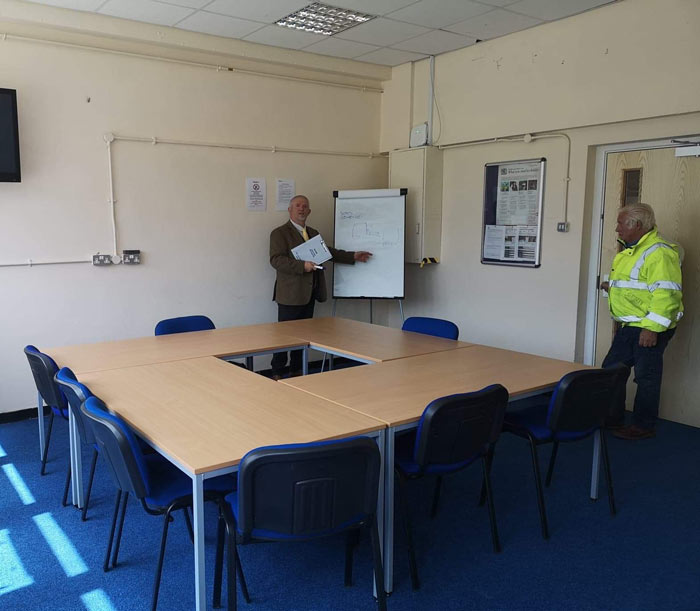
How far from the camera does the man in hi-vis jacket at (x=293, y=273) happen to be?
551 cm

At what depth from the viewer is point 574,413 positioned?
119 inches

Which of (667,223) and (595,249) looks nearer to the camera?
(667,223)

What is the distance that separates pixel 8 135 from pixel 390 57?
3455 mm

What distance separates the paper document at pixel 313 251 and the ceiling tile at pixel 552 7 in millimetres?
2437

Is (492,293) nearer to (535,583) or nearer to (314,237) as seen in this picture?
(314,237)

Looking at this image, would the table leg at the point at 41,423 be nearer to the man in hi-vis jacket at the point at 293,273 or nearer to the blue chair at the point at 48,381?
the blue chair at the point at 48,381

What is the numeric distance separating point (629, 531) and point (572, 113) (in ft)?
10.4

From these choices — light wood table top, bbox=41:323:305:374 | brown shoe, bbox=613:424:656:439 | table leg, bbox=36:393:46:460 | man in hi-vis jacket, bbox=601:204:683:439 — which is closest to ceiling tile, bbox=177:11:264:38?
light wood table top, bbox=41:323:305:374

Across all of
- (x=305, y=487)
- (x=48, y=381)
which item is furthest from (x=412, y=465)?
(x=48, y=381)

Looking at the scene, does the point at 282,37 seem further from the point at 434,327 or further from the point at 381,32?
the point at 434,327

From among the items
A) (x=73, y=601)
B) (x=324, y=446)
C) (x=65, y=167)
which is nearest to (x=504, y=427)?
(x=324, y=446)

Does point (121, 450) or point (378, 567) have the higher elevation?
point (121, 450)

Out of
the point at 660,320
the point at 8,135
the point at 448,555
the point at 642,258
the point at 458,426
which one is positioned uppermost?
the point at 8,135

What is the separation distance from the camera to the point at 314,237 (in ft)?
18.4
